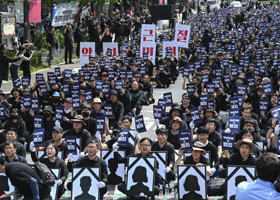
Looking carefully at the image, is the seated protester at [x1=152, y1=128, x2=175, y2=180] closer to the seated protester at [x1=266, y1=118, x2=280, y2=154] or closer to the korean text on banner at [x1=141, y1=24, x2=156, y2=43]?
the seated protester at [x1=266, y1=118, x2=280, y2=154]

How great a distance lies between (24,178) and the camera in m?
8.63

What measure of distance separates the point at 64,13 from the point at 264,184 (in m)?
27.1

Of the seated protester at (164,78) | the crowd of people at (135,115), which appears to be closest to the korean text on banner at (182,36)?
the crowd of people at (135,115)

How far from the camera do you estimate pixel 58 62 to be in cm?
2928

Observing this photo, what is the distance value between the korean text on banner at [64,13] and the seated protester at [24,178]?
21823mm

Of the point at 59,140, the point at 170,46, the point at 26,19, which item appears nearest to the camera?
the point at 59,140

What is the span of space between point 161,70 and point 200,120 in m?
10.0

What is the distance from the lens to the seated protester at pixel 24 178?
8625 millimetres

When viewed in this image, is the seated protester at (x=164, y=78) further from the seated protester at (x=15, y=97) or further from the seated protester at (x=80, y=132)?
the seated protester at (x=80, y=132)

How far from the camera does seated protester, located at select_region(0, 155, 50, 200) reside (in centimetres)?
862

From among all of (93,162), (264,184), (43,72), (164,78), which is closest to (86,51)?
(164,78)

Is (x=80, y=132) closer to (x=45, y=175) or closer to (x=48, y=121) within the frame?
(x=48, y=121)

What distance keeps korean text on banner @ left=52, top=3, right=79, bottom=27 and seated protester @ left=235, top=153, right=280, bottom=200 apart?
25.6 metres

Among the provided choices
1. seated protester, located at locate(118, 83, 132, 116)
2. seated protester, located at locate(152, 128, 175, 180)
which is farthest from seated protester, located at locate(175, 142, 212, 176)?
seated protester, located at locate(118, 83, 132, 116)
